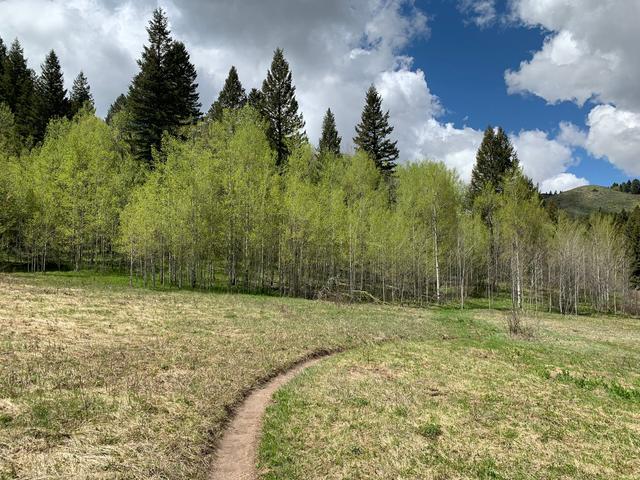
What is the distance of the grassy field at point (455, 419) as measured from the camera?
25.1 feet

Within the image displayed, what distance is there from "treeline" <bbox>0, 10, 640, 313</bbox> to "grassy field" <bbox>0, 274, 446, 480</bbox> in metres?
16.9

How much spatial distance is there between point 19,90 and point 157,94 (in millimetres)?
29909

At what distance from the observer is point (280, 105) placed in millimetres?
64625

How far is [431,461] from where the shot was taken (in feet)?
25.4

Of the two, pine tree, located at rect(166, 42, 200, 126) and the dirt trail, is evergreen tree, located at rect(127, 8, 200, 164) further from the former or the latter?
the dirt trail

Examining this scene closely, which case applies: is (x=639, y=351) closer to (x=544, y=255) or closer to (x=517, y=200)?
(x=517, y=200)

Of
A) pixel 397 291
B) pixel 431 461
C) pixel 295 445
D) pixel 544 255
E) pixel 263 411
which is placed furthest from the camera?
pixel 544 255

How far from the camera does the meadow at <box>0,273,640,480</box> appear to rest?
7340mm

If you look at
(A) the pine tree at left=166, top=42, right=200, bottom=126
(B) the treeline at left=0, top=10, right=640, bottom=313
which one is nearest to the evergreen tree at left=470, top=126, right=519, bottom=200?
(B) the treeline at left=0, top=10, right=640, bottom=313

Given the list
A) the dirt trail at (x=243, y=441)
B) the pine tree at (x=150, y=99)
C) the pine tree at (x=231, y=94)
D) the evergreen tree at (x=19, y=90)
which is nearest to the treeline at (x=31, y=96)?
the evergreen tree at (x=19, y=90)

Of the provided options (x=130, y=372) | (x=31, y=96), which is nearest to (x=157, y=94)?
(x=31, y=96)

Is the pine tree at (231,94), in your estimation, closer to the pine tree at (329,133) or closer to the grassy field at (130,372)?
the pine tree at (329,133)

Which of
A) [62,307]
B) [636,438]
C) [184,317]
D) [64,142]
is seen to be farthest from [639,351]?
[64,142]

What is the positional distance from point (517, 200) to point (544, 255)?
60.7 feet
